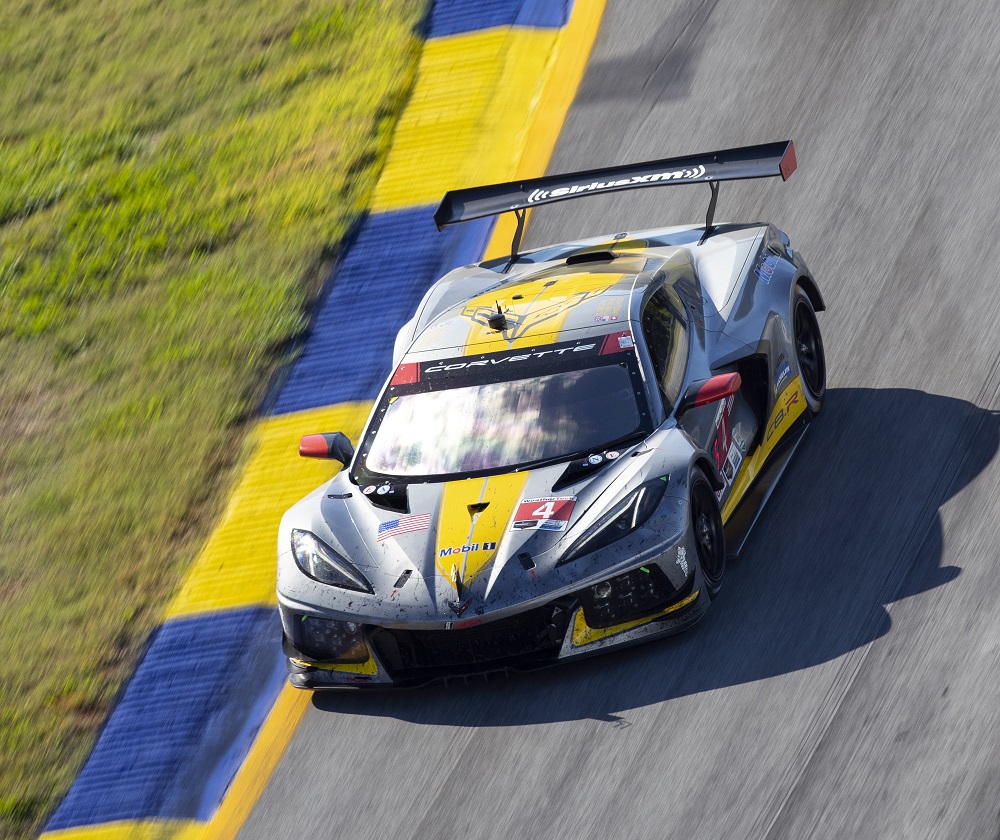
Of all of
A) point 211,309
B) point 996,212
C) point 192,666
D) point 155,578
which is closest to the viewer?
point 192,666

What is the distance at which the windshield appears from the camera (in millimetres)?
6234

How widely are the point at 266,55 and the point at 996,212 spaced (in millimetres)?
7002

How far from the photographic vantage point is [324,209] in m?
10.7

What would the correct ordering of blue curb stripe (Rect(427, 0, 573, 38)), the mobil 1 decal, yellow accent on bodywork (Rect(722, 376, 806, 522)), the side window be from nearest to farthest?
the mobil 1 decal
the side window
yellow accent on bodywork (Rect(722, 376, 806, 522))
blue curb stripe (Rect(427, 0, 573, 38))

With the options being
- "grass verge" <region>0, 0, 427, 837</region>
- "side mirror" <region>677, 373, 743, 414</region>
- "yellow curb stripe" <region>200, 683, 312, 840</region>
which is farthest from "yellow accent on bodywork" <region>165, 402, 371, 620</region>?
"side mirror" <region>677, 373, 743, 414</region>

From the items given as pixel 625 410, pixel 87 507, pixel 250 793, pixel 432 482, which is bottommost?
pixel 87 507

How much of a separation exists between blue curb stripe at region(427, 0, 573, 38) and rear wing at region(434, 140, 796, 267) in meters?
4.18

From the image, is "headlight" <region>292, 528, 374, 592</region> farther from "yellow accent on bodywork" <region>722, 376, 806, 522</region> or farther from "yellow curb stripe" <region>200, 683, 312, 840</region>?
"yellow accent on bodywork" <region>722, 376, 806, 522</region>

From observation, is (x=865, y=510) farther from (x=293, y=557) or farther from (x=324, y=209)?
(x=324, y=209)

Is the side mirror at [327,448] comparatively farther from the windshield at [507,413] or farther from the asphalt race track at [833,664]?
the asphalt race track at [833,664]

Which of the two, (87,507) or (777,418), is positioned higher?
(777,418)

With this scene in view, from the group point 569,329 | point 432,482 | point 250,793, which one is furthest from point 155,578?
point 569,329

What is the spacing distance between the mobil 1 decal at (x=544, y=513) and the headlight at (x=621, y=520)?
0.40 feet

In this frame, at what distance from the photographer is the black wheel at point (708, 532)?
6.02m
